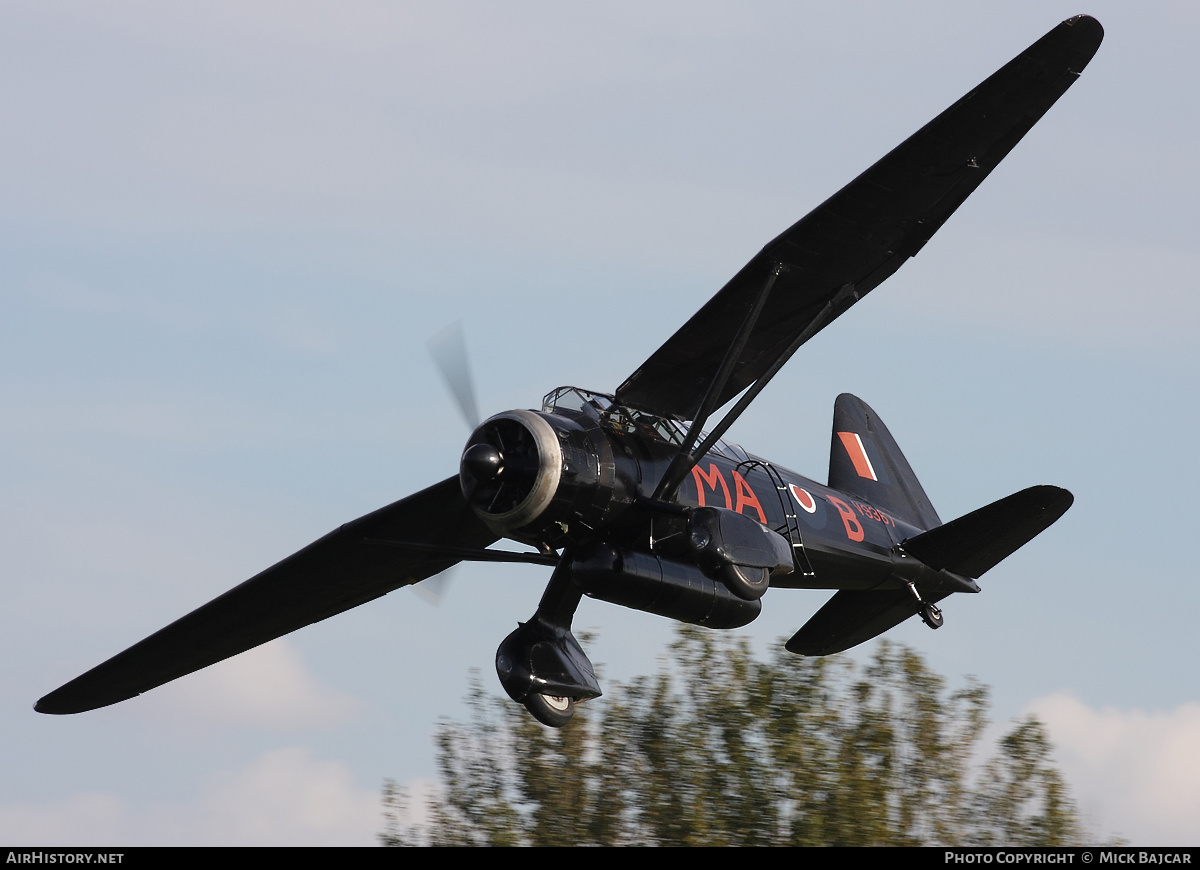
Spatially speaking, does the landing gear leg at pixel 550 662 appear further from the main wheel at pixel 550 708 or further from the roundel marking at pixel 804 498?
the roundel marking at pixel 804 498

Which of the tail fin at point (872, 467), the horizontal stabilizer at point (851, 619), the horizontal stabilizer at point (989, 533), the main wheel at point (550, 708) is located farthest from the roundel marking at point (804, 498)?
the main wheel at point (550, 708)

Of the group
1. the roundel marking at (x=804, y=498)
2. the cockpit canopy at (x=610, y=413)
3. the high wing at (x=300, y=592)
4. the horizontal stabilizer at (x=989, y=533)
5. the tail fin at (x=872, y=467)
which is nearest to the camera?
the cockpit canopy at (x=610, y=413)

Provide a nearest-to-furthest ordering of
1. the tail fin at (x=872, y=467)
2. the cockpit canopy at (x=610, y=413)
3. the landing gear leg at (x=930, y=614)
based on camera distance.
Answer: the cockpit canopy at (x=610, y=413) → the landing gear leg at (x=930, y=614) → the tail fin at (x=872, y=467)

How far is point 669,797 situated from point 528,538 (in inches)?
363

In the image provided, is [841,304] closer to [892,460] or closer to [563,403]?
[563,403]

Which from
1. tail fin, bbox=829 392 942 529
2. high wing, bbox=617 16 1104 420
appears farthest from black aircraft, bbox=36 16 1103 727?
tail fin, bbox=829 392 942 529

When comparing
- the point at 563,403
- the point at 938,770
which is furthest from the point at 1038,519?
the point at 938,770

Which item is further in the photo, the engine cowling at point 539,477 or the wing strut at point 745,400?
the wing strut at point 745,400

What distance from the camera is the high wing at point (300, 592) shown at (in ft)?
46.8

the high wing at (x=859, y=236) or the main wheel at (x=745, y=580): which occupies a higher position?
the high wing at (x=859, y=236)

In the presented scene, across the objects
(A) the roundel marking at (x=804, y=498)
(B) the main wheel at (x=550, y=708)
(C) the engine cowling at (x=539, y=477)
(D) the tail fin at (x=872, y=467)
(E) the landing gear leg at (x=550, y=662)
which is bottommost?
(B) the main wheel at (x=550, y=708)

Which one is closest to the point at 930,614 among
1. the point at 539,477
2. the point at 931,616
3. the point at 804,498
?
the point at 931,616

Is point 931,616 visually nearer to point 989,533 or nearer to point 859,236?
point 989,533

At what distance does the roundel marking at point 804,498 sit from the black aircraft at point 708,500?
22mm
